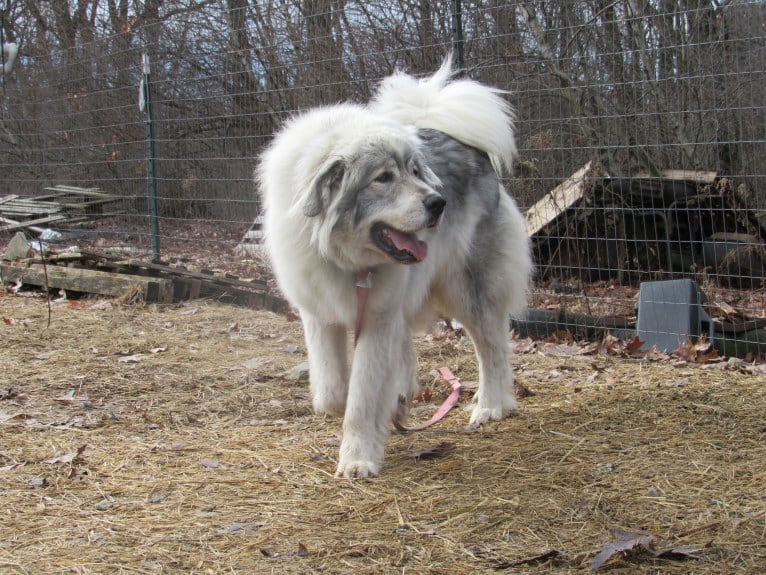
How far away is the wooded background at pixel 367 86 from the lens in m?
5.88

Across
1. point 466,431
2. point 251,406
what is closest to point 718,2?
point 466,431

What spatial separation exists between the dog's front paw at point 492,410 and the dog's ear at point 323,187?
Result: 1.53 metres

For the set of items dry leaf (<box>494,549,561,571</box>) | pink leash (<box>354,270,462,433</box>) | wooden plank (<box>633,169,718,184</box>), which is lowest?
dry leaf (<box>494,549,561,571</box>)

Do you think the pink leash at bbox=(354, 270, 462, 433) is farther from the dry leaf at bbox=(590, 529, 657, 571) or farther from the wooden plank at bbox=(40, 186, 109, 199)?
the wooden plank at bbox=(40, 186, 109, 199)

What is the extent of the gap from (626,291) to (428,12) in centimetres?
300

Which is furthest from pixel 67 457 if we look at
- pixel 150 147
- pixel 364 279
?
pixel 150 147

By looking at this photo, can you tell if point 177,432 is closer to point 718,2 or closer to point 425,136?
point 425,136

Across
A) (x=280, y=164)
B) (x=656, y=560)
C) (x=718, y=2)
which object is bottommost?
(x=656, y=560)

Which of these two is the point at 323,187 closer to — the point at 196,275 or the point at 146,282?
the point at 146,282

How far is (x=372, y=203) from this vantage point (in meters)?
3.11

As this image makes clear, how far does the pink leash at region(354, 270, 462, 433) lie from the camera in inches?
128

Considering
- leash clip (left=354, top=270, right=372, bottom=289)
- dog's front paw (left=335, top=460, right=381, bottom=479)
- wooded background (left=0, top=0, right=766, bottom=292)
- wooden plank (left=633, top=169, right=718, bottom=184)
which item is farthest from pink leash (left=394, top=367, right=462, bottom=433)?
wooden plank (left=633, top=169, right=718, bottom=184)

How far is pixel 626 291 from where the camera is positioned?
259 inches

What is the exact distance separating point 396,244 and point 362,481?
3.16ft
